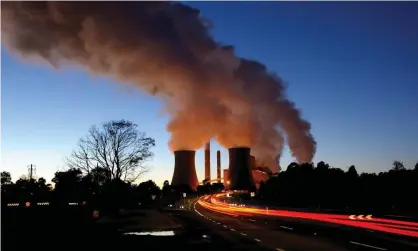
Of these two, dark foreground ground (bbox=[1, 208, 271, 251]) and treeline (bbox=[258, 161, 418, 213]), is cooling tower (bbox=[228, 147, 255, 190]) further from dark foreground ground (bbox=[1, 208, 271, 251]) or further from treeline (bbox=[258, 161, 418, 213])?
dark foreground ground (bbox=[1, 208, 271, 251])

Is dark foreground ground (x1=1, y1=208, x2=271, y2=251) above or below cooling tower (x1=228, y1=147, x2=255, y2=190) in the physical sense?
below

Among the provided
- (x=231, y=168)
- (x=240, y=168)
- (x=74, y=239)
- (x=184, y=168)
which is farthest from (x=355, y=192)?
(x=184, y=168)

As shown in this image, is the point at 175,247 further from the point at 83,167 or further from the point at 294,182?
the point at 294,182

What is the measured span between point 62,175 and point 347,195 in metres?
55.4

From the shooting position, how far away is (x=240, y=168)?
11256cm

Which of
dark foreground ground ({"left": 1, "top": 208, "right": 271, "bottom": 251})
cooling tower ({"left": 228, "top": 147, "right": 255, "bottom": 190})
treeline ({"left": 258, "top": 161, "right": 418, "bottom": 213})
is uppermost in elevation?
cooling tower ({"left": 228, "top": 147, "right": 255, "bottom": 190})

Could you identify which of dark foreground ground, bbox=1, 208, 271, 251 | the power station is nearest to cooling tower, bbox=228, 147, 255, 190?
the power station

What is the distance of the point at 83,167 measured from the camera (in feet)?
241

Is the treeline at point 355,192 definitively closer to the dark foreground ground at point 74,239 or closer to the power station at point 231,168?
the power station at point 231,168

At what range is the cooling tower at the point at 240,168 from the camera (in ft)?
363

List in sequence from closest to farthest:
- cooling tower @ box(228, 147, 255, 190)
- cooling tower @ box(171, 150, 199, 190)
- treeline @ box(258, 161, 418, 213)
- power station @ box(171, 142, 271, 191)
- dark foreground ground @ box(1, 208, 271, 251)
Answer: dark foreground ground @ box(1, 208, 271, 251) < treeline @ box(258, 161, 418, 213) < cooling tower @ box(228, 147, 255, 190) < power station @ box(171, 142, 271, 191) < cooling tower @ box(171, 150, 199, 190)

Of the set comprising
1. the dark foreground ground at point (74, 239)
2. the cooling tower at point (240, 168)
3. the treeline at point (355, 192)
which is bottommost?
the dark foreground ground at point (74, 239)

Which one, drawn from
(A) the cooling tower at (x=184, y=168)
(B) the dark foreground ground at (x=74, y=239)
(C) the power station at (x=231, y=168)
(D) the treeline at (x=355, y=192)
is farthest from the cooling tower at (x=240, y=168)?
(B) the dark foreground ground at (x=74, y=239)

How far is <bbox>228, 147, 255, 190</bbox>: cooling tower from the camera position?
363 feet
